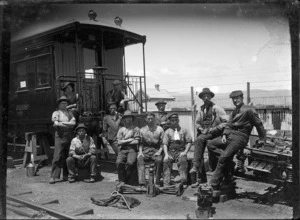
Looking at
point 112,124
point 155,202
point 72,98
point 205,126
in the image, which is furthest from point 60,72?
point 155,202

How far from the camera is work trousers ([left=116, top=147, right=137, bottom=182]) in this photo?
6969 millimetres

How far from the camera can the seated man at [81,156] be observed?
7477mm

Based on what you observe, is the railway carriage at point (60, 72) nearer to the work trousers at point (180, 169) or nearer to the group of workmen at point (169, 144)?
the group of workmen at point (169, 144)

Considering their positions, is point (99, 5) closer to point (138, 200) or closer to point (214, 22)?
point (214, 22)

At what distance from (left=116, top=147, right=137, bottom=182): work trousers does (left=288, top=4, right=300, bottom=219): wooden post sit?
3437mm

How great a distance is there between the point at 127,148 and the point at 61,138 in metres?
1.77

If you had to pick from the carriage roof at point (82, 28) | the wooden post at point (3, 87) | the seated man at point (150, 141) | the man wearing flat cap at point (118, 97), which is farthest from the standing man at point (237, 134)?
the carriage roof at point (82, 28)

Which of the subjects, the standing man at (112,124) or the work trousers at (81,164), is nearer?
the work trousers at (81,164)

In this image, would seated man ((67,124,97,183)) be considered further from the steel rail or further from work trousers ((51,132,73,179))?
the steel rail

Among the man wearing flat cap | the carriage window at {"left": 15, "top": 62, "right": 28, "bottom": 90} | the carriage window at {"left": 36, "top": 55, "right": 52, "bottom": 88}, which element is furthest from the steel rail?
the carriage window at {"left": 15, "top": 62, "right": 28, "bottom": 90}

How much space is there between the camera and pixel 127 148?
7246 mm

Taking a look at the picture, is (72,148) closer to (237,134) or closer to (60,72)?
(60,72)

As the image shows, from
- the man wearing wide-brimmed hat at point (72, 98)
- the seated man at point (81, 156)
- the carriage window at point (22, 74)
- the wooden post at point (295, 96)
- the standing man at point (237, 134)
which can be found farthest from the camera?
the carriage window at point (22, 74)

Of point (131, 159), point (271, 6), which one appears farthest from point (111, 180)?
point (271, 6)
